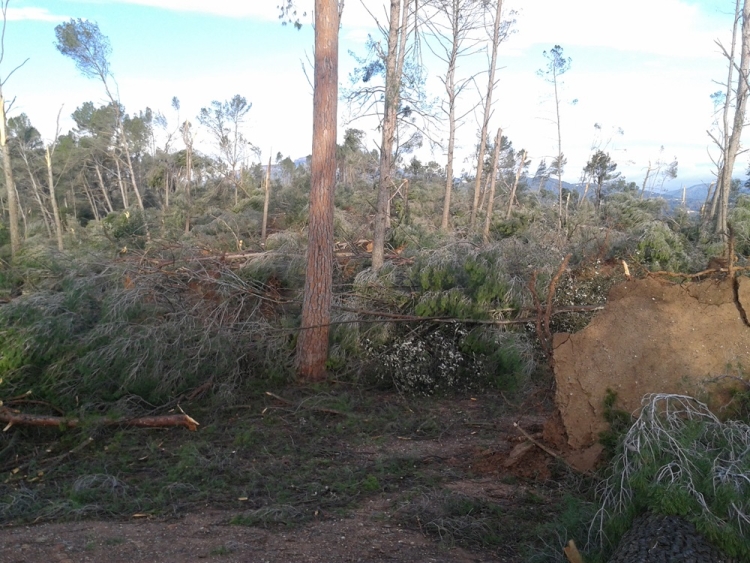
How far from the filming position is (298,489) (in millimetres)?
5629

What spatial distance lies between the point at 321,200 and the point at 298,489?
177 inches

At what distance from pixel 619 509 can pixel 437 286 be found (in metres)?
5.66

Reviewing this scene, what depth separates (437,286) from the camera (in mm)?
9328

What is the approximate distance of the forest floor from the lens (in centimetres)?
440

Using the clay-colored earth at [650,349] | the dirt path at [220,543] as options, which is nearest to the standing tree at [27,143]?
the dirt path at [220,543]

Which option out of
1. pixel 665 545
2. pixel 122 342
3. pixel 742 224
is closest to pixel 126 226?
pixel 122 342

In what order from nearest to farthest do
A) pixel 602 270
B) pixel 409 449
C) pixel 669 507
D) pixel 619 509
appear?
pixel 669 507 → pixel 619 509 → pixel 409 449 → pixel 602 270

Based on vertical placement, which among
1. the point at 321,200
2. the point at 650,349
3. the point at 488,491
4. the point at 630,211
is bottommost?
the point at 488,491

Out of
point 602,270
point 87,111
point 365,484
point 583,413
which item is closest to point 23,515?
point 365,484

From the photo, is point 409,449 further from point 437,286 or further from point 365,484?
point 437,286

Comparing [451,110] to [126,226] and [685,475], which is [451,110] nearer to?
[126,226]

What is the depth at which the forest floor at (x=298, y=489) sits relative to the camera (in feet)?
14.4

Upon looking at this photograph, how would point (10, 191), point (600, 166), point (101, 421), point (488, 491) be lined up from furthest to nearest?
point (600, 166), point (10, 191), point (101, 421), point (488, 491)

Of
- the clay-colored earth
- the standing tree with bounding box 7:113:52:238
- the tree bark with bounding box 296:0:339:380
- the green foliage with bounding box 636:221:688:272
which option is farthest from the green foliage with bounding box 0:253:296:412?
the standing tree with bounding box 7:113:52:238
